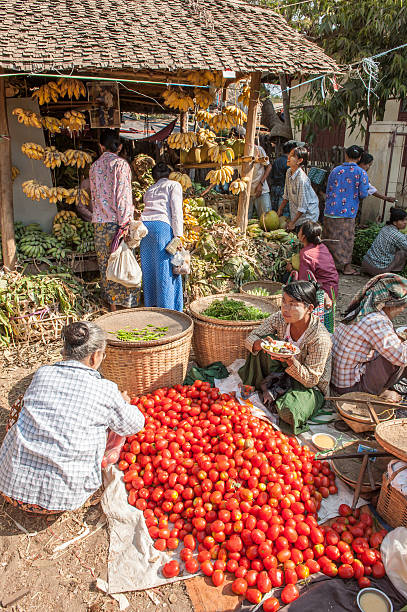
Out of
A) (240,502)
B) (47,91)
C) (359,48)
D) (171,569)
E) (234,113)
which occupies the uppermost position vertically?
(359,48)

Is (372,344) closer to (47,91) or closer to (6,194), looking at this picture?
(6,194)

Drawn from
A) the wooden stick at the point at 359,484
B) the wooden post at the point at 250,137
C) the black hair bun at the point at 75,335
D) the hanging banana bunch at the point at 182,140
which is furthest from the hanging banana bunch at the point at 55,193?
the wooden stick at the point at 359,484

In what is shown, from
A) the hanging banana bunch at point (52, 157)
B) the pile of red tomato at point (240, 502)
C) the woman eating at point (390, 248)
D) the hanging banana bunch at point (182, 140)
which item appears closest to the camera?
the pile of red tomato at point (240, 502)

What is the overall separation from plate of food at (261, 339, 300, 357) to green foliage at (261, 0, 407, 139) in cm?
656

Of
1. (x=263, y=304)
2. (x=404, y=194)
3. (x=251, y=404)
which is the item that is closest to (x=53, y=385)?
(x=251, y=404)

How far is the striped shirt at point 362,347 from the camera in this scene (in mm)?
3291

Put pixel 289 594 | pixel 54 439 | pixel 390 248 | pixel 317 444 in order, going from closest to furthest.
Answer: pixel 289 594, pixel 54 439, pixel 317 444, pixel 390 248

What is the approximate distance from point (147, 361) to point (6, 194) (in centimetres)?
293

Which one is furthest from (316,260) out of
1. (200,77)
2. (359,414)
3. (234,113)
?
(200,77)

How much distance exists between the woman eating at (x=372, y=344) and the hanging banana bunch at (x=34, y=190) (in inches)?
149

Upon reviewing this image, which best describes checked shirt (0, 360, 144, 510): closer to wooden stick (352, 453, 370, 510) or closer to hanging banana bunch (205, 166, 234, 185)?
wooden stick (352, 453, 370, 510)

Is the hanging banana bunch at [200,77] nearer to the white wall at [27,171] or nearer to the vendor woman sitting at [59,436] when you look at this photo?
the white wall at [27,171]

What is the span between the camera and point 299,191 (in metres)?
6.64

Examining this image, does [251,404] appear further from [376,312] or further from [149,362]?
[376,312]
